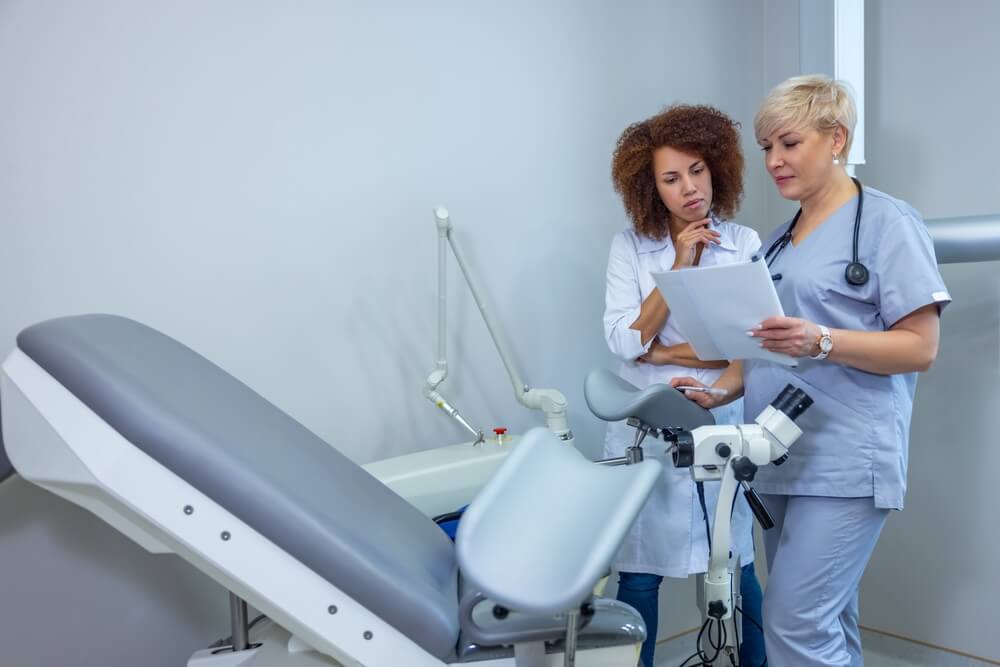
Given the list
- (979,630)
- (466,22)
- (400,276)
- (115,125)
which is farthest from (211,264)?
(979,630)

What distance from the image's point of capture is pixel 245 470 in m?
1.10

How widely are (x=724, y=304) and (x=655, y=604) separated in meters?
0.81

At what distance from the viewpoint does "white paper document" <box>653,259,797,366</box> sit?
1300 mm

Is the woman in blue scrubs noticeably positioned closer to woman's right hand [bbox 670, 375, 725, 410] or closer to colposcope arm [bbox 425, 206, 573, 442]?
woman's right hand [bbox 670, 375, 725, 410]

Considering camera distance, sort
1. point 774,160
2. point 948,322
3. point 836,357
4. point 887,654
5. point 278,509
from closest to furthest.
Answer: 1. point 278,509
2. point 836,357
3. point 774,160
4. point 948,322
5. point 887,654

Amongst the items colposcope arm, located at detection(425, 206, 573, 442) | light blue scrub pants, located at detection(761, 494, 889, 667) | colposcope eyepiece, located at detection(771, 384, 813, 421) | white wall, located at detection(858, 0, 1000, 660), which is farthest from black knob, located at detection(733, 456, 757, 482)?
white wall, located at detection(858, 0, 1000, 660)

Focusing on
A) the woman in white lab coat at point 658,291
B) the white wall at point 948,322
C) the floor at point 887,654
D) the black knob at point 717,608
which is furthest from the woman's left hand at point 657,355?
the floor at point 887,654

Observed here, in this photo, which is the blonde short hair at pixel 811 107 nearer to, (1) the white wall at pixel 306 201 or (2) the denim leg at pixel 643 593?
(1) the white wall at pixel 306 201

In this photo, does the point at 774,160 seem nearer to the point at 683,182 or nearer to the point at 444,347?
the point at 683,182

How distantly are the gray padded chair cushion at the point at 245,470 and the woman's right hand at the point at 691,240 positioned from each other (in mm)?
899

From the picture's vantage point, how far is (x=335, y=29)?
1.90m

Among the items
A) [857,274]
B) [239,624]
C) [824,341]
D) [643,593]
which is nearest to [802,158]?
[857,274]

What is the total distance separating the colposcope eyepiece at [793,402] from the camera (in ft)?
4.31

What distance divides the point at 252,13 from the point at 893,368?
4.88ft
